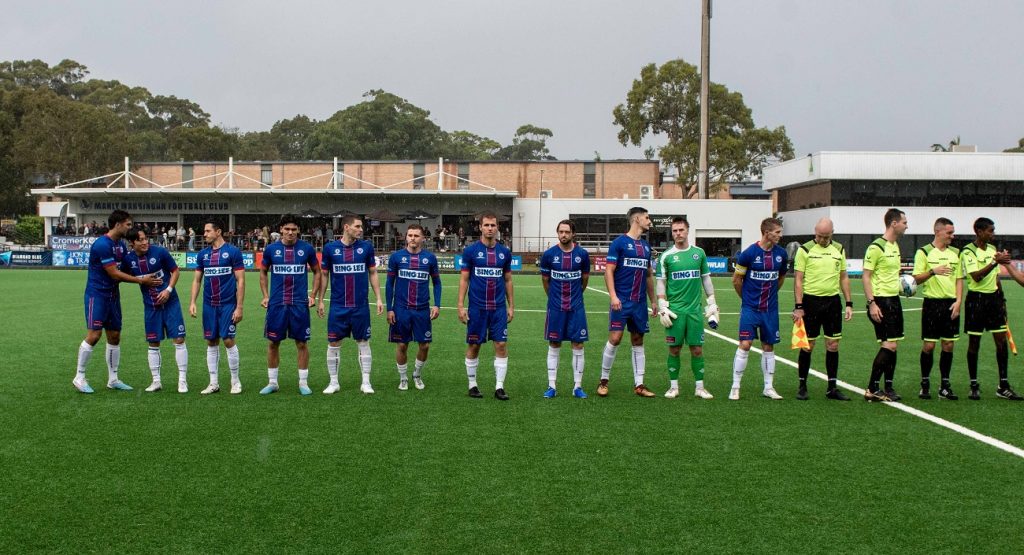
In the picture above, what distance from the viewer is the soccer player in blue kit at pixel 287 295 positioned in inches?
366

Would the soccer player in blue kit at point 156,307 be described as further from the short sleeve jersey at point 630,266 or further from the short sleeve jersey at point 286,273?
the short sleeve jersey at point 630,266

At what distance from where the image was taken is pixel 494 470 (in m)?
6.32

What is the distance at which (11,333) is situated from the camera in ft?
49.1

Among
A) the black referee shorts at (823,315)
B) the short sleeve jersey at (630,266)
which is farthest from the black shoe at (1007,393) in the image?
the short sleeve jersey at (630,266)

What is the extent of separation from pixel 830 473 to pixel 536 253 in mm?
44191

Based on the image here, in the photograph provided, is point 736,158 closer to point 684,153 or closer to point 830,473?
point 684,153

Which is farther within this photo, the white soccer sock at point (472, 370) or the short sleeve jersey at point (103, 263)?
the white soccer sock at point (472, 370)

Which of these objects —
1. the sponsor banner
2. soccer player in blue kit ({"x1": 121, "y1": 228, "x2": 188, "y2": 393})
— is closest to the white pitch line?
soccer player in blue kit ({"x1": 121, "y1": 228, "x2": 188, "y2": 393})

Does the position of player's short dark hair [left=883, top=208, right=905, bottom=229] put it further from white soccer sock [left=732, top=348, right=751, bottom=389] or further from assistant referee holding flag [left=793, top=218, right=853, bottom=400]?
white soccer sock [left=732, top=348, right=751, bottom=389]

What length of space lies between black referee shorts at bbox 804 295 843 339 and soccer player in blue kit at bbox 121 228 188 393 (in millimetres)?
7282

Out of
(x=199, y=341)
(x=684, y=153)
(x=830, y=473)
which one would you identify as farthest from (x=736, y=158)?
(x=830, y=473)

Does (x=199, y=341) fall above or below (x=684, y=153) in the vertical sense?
below

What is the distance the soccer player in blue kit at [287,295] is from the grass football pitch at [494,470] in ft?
1.97

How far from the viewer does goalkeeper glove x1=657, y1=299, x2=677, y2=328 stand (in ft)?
29.8
